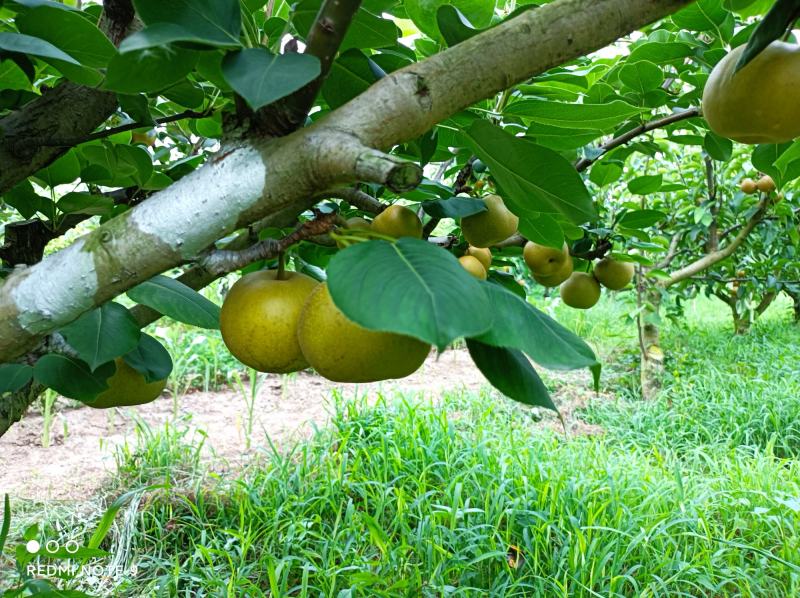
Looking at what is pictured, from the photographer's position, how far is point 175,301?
2.30ft

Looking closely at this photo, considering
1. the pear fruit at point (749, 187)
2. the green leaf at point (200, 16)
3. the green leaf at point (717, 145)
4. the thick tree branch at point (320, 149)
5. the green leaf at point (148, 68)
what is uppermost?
the pear fruit at point (749, 187)

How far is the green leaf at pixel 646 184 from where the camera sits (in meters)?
1.39

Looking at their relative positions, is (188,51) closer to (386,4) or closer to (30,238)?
(386,4)

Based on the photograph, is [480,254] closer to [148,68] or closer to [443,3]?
[443,3]

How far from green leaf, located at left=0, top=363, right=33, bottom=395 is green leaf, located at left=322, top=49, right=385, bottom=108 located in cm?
48

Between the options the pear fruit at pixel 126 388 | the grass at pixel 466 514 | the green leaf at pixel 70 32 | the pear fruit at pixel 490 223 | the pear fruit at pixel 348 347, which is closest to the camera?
the pear fruit at pixel 348 347

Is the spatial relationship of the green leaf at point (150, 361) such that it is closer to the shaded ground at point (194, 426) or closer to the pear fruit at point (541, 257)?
the pear fruit at point (541, 257)

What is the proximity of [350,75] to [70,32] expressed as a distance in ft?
0.83

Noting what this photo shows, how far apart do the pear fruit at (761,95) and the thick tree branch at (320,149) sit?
25cm

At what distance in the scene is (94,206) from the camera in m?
0.86

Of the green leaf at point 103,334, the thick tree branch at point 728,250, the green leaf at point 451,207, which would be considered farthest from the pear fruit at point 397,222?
the thick tree branch at point 728,250

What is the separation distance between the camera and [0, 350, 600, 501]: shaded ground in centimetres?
300

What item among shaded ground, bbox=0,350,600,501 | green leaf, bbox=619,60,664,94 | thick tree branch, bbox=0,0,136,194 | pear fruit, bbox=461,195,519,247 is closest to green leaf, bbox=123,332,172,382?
thick tree branch, bbox=0,0,136,194

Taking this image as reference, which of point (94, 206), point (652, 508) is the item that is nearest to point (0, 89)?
point (94, 206)
